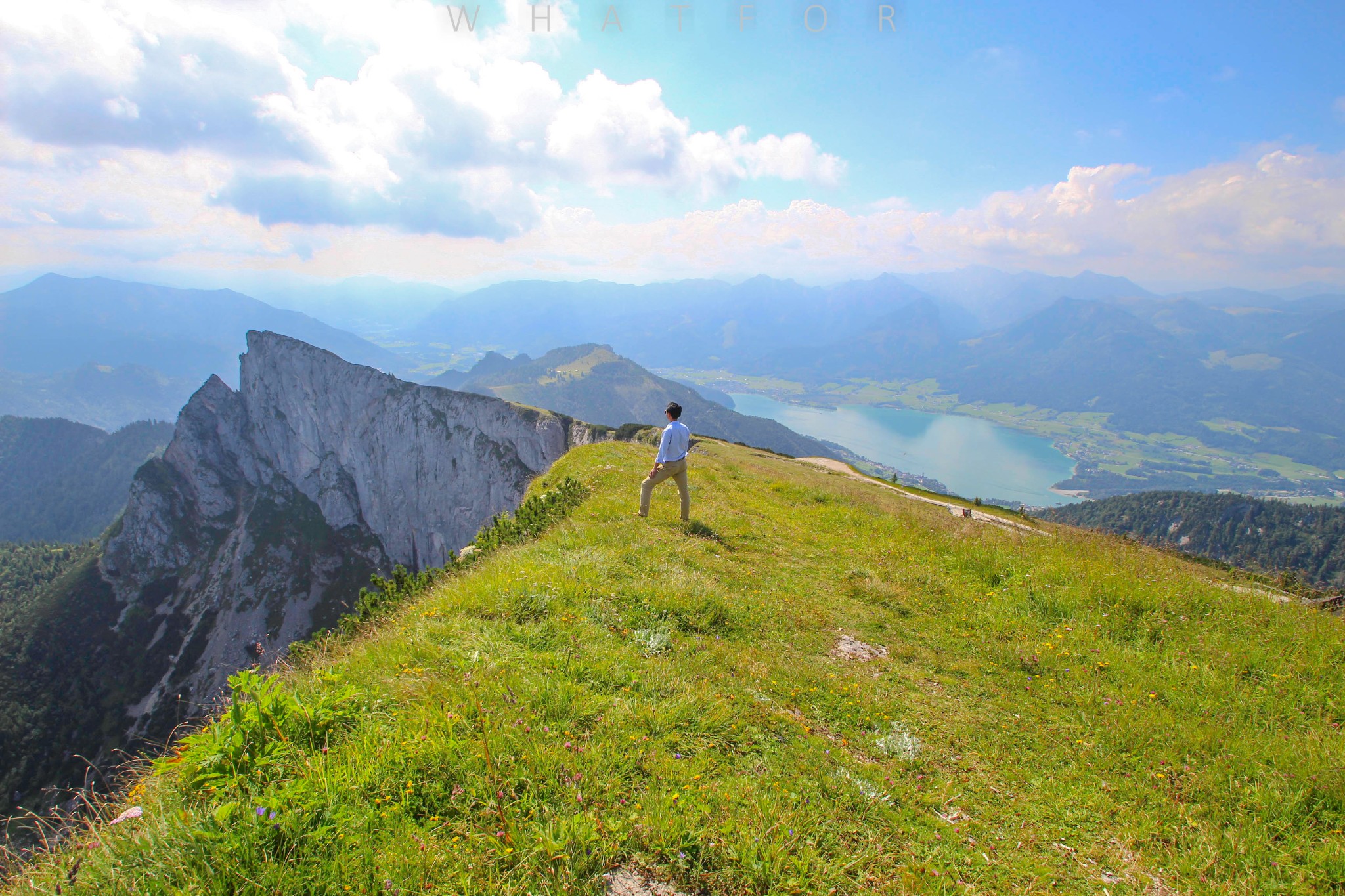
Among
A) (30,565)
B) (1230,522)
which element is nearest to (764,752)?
(1230,522)

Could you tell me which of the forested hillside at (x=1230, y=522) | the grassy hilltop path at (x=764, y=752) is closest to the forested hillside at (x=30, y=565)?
the grassy hilltop path at (x=764, y=752)

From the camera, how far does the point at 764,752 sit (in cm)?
531

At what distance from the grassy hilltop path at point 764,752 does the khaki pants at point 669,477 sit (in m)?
3.22

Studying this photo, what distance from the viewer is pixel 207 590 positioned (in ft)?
388

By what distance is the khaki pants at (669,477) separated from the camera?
12406mm

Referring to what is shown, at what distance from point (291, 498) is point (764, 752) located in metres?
170

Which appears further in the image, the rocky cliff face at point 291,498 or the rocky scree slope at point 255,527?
the rocky cliff face at point 291,498

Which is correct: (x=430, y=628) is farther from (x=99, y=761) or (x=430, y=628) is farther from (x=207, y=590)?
(x=207, y=590)

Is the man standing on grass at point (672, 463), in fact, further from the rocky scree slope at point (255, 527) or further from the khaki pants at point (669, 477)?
the rocky scree slope at point (255, 527)

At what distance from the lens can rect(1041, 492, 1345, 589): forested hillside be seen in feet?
307

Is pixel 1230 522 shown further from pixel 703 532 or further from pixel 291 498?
pixel 291 498

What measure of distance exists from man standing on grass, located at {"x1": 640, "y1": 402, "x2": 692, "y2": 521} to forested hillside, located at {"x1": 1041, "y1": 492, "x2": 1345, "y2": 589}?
97.4 m

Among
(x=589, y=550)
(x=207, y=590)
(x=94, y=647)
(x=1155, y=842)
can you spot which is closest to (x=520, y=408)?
(x=207, y=590)

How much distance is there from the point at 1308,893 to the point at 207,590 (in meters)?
161
